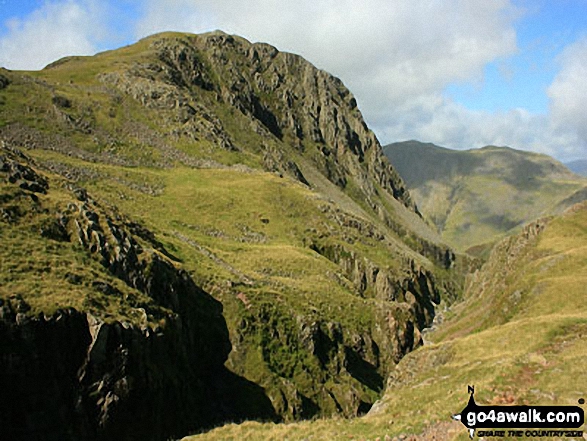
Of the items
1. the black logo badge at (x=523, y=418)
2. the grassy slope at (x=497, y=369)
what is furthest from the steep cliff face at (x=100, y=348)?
the black logo badge at (x=523, y=418)

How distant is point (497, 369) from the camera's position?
27328mm

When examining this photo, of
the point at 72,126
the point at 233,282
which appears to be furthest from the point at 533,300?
the point at 72,126

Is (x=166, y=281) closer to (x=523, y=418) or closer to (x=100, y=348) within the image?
(x=100, y=348)

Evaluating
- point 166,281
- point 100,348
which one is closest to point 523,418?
point 100,348

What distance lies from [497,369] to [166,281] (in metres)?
30.8

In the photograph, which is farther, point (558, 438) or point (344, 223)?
point (344, 223)

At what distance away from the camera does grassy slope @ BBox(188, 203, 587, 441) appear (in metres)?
21.4

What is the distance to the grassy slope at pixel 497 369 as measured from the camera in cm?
2138

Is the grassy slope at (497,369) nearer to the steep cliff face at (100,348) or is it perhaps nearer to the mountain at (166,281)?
the steep cliff face at (100,348)

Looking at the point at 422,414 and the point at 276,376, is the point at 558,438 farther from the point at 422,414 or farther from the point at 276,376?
the point at 276,376

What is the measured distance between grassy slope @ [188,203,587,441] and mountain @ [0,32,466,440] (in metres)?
9.64

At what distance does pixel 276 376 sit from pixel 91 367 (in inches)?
1025

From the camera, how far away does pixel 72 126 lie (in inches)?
4368

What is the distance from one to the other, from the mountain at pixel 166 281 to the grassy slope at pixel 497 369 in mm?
9642
